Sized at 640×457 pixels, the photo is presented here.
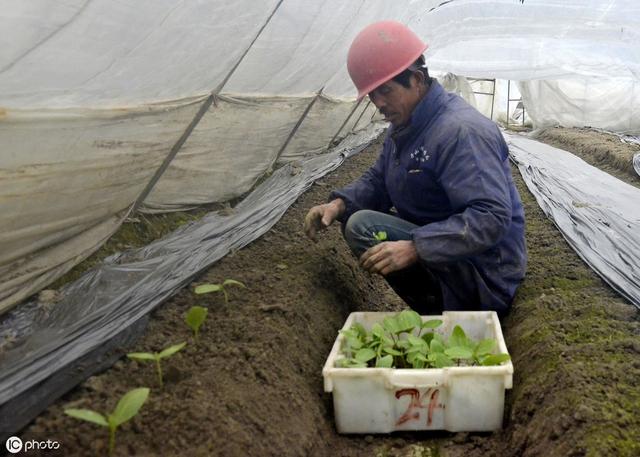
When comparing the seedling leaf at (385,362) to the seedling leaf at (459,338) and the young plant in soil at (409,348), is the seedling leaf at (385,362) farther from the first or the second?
the seedling leaf at (459,338)

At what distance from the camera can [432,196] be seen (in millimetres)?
2574

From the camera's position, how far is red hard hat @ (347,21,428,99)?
241 centimetres

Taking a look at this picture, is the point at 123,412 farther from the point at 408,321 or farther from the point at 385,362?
the point at 408,321

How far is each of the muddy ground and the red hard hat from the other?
0.98m

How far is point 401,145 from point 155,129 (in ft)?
3.86

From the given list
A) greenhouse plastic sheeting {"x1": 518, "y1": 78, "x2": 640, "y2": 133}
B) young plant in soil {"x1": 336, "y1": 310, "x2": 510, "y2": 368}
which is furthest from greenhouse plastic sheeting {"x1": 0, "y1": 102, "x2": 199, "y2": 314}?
greenhouse plastic sheeting {"x1": 518, "y1": 78, "x2": 640, "y2": 133}

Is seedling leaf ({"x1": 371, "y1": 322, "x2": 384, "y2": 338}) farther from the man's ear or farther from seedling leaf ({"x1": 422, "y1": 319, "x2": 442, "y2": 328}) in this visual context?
the man's ear

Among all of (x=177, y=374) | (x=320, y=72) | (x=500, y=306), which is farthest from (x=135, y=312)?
(x=320, y=72)

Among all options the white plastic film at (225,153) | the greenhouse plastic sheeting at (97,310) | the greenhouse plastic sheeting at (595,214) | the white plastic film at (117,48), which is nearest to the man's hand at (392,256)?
the greenhouse plastic sheeting at (97,310)

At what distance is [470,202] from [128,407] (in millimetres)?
1401

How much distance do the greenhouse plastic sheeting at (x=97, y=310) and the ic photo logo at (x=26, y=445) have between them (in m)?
0.04

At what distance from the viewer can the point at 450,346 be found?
2.15 meters

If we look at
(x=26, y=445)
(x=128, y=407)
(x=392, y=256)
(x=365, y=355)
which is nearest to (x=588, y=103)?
(x=392, y=256)

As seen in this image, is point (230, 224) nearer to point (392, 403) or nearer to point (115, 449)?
point (392, 403)
